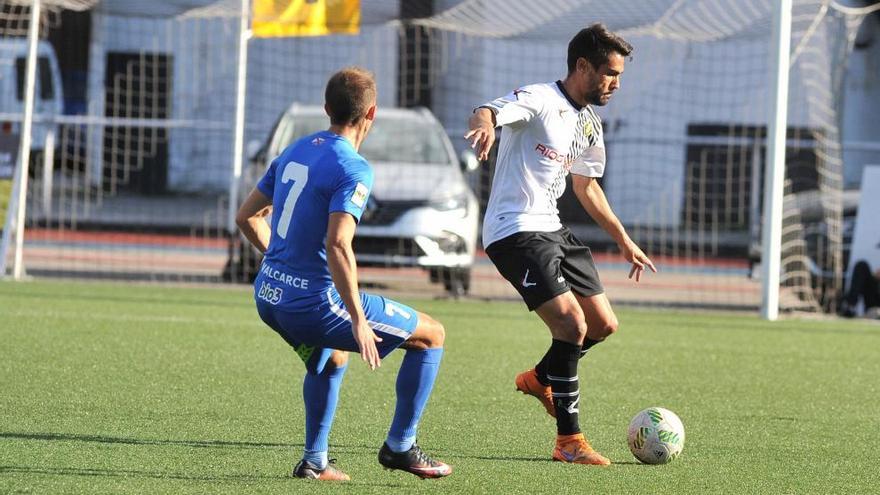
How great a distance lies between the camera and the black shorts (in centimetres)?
621

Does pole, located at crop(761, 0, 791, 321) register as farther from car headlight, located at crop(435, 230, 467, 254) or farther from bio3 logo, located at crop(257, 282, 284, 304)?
bio3 logo, located at crop(257, 282, 284, 304)

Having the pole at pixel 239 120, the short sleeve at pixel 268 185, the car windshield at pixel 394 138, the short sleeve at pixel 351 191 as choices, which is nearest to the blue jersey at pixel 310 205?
the short sleeve at pixel 351 191

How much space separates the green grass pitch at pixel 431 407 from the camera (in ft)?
18.2

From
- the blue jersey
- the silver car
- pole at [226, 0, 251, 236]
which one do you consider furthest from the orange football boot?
pole at [226, 0, 251, 236]

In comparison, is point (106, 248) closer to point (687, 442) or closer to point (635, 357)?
point (635, 357)

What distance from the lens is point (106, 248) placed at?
61.4 ft

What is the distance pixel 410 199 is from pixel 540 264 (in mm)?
8047

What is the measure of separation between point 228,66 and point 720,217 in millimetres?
9584

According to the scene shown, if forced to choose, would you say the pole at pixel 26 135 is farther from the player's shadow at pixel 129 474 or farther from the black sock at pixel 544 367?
the player's shadow at pixel 129 474

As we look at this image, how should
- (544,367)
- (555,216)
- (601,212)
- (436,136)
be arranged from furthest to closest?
(436,136) < (601,212) < (544,367) < (555,216)

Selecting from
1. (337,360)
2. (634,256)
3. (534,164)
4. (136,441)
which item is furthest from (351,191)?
(634,256)

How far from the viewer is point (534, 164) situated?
633cm

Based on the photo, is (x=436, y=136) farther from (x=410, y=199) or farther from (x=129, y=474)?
(x=129, y=474)

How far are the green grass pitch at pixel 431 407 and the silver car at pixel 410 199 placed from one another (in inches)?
66.8
